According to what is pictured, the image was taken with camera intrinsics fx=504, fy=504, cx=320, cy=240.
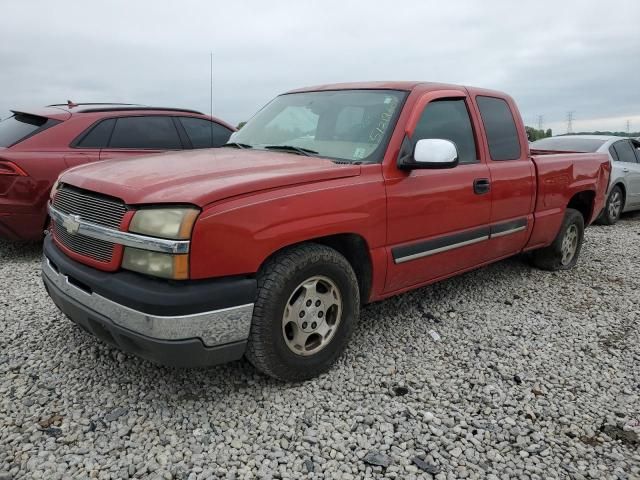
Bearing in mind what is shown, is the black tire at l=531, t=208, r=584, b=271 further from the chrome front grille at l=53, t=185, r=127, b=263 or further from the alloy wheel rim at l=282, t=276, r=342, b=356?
the chrome front grille at l=53, t=185, r=127, b=263

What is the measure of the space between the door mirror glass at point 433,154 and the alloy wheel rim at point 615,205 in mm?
6995

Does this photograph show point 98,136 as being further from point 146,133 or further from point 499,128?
point 499,128

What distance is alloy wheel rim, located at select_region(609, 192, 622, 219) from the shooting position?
8.76 meters

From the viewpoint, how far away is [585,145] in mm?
8523

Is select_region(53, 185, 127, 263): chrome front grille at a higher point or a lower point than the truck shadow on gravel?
higher

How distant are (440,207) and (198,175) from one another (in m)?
1.71

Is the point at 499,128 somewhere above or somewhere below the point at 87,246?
above

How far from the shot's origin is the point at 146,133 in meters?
5.96

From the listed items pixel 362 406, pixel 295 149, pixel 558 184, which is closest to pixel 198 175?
pixel 295 149

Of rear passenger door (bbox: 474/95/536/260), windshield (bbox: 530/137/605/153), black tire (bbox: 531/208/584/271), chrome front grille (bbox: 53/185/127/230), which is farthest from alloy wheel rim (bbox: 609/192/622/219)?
chrome front grille (bbox: 53/185/127/230)

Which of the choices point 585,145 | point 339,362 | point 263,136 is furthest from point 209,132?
point 585,145

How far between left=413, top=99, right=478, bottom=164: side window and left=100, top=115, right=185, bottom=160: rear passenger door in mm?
3347

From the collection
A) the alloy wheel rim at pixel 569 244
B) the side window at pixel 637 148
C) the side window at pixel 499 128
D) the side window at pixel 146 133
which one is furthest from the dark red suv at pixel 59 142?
the side window at pixel 637 148

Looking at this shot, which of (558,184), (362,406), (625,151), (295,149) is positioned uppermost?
(625,151)
